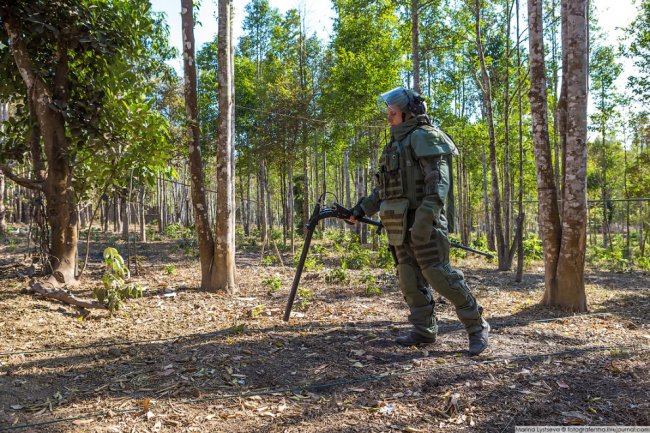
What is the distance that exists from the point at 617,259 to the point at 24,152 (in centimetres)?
1529

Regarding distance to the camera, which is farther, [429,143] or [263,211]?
[263,211]

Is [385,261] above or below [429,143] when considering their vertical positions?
below

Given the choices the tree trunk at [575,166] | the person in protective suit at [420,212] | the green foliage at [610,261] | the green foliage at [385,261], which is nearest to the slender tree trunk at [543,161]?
the tree trunk at [575,166]

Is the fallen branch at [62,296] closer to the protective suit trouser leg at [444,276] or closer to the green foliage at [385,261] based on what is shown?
the protective suit trouser leg at [444,276]

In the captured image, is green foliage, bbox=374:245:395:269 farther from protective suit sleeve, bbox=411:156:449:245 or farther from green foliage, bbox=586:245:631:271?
protective suit sleeve, bbox=411:156:449:245

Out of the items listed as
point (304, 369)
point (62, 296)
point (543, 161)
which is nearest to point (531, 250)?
point (543, 161)

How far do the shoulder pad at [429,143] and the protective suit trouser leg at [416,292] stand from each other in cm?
91

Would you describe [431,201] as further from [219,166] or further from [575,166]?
[219,166]

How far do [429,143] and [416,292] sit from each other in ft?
4.66

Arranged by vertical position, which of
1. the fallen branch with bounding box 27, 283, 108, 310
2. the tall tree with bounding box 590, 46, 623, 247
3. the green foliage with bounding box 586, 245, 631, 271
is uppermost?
the tall tree with bounding box 590, 46, 623, 247

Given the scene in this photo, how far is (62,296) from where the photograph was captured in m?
5.62

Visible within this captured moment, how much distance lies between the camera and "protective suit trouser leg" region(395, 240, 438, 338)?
4109 mm

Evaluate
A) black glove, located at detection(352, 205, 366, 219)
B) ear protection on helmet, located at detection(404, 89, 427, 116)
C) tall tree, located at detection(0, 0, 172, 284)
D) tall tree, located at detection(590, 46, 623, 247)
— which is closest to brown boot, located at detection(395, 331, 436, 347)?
black glove, located at detection(352, 205, 366, 219)

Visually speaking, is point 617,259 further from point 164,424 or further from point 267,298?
point 164,424
